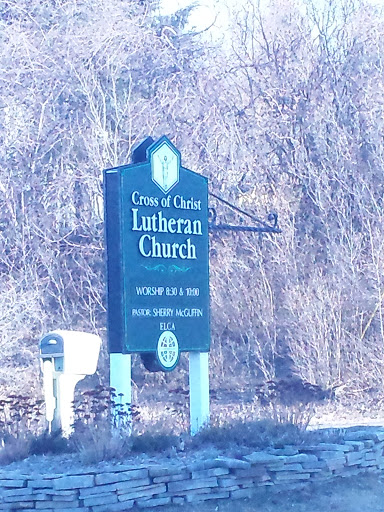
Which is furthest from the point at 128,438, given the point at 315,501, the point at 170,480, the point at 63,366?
the point at 315,501

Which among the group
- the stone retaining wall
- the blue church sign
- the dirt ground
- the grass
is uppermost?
the blue church sign

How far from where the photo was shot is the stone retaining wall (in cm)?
713

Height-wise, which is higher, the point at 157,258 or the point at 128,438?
the point at 157,258

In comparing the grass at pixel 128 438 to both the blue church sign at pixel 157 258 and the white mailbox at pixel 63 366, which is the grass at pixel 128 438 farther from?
the blue church sign at pixel 157 258

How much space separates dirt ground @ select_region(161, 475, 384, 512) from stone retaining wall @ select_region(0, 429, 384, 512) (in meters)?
0.07

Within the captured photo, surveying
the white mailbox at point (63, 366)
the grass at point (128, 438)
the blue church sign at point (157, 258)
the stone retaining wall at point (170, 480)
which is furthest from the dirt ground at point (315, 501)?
the white mailbox at point (63, 366)

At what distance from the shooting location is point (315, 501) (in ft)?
25.6

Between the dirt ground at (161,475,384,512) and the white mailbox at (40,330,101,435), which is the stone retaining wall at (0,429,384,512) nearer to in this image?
the dirt ground at (161,475,384,512)

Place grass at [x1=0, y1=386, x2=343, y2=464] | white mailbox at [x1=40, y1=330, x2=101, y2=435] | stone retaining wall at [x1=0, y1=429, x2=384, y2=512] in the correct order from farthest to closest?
white mailbox at [x1=40, y1=330, x2=101, y2=435] → grass at [x1=0, y1=386, x2=343, y2=464] → stone retaining wall at [x1=0, y1=429, x2=384, y2=512]

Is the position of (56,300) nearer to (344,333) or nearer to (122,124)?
(122,124)

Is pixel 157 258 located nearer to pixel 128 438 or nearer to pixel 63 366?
pixel 63 366

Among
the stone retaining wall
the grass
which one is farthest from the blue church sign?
the stone retaining wall

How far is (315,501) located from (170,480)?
1.28 metres

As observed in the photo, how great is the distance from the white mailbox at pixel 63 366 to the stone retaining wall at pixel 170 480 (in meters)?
1.88
